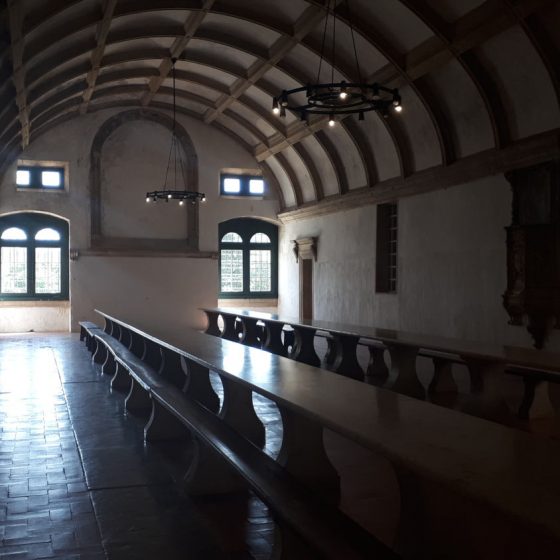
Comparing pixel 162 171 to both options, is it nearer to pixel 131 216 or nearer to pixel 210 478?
pixel 131 216

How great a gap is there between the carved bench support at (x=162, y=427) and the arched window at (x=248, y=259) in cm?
1623

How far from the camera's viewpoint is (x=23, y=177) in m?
20.0

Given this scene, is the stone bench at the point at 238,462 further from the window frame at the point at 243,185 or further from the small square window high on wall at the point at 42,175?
the window frame at the point at 243,185

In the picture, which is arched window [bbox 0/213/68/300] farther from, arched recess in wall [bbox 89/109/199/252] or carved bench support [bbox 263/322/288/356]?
carved bench support [bbox 263/322/288/356]

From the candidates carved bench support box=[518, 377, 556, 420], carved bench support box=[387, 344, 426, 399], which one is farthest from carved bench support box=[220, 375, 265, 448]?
carved bench support box=[518, 377, 556, 420]

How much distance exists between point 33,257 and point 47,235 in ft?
2.61

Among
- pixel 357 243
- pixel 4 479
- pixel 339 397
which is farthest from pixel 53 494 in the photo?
pixel 357 243

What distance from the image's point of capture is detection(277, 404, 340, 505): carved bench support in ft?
14.6

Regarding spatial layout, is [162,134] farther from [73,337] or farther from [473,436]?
[473,436]

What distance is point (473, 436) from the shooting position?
309cm

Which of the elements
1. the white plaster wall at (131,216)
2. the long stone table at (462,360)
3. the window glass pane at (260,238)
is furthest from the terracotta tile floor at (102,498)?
the window glass pane at (260,238)

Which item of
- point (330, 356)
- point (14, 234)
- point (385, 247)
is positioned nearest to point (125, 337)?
point (330, 356)

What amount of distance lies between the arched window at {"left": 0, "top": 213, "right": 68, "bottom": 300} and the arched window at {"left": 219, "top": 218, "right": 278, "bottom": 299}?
5.12 meters

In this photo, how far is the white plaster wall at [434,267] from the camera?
1234 centimetres
